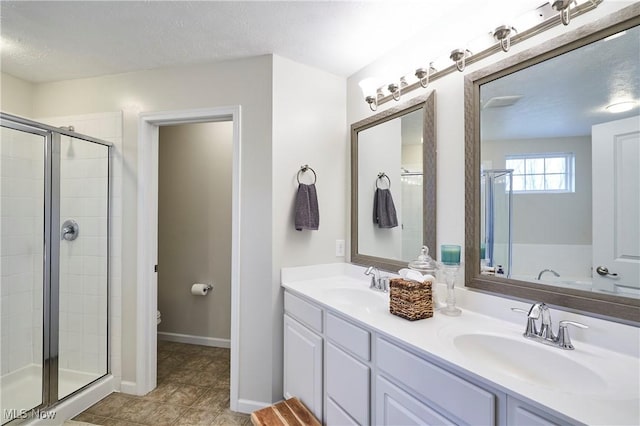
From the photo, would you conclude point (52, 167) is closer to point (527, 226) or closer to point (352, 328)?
point (352, 328)

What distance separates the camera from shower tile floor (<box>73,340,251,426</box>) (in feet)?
6.25

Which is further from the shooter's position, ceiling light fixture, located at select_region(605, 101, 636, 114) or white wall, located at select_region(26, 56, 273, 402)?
white wall, located at select_region(26, 56, 273, 402)

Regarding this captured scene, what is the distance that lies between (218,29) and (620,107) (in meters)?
1.93

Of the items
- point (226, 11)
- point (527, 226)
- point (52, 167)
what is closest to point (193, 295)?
point (52, 167)

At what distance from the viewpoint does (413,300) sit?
1280 millimetres

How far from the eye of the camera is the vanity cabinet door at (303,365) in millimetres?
1593

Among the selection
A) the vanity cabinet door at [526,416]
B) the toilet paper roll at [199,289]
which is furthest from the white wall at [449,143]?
the toilet paper roll at [199,289]

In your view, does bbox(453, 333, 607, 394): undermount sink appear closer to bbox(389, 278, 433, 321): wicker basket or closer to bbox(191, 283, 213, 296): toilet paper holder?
bbox(389, 278, 433, 321): wicker basket

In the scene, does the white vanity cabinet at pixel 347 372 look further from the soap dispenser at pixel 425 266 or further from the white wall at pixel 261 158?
the white wall at pixel 261 158

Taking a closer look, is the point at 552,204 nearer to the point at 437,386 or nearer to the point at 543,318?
the point at 543,318

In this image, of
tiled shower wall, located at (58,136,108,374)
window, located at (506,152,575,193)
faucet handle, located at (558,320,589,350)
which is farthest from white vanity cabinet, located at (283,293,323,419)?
tiled shower wall, located at (58,136,108,374)

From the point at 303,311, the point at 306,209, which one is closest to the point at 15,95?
the point at 306,209

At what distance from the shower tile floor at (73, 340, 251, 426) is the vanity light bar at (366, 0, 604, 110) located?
2.30 metres

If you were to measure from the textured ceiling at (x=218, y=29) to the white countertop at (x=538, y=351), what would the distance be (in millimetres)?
1287
